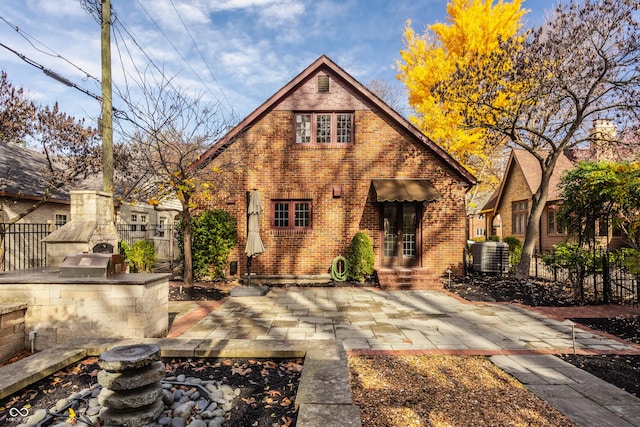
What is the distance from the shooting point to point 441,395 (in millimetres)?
3674

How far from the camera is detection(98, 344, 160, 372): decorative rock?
2766mm

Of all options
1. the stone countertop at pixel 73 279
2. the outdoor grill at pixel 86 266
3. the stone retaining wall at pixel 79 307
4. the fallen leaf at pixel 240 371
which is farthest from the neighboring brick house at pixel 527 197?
the outdoor grill at pixel 86 266

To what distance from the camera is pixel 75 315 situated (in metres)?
5.09

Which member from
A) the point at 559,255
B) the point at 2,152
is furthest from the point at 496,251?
the point at 2,152

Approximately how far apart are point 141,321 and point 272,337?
2035 mm

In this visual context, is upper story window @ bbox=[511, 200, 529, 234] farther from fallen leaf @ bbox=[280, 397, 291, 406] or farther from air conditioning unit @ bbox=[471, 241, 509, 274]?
fallen leaf @ bbox=[280, 397, 291, 406]

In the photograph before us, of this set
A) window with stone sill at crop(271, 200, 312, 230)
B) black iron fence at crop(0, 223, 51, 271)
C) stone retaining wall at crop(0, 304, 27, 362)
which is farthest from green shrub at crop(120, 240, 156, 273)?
stone retaining wall at crop(0, 304, 27, 362)

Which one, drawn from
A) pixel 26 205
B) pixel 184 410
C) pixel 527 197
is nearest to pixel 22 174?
pixel 26 205

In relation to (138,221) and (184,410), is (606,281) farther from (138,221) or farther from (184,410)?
(138,221)

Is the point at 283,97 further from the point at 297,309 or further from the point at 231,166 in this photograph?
the point at 297,309

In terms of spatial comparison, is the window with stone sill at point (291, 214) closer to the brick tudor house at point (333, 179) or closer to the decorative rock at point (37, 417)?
the brick tudor house at point (333, 179)

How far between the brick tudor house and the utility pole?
3.42 metres

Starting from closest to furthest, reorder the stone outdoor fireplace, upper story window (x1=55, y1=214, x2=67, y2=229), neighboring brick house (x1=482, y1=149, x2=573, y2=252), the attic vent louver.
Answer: the stone outdoor fireplace, the attic vent louver, upper story window (x1=55, y1=214, x2=67, y2=229), neighboring brick house (x1=482, y1=149, x2=573, y2=252)

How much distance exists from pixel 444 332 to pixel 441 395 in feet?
8.60
